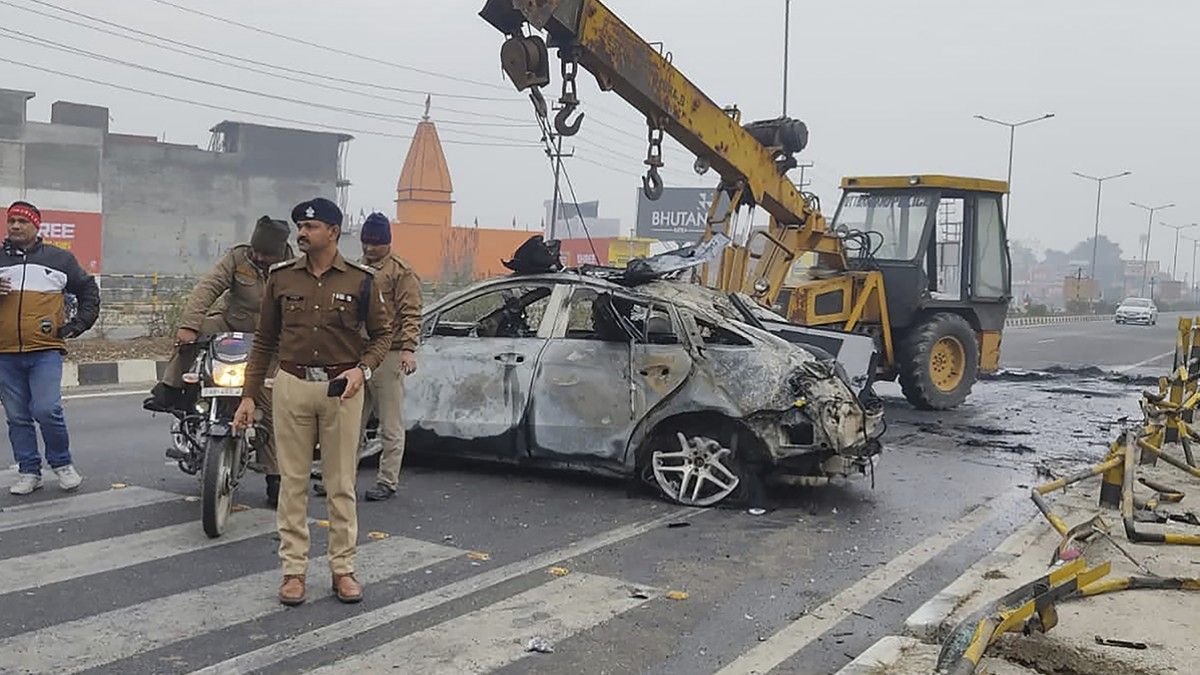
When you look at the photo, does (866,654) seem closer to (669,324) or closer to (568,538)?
(568,538)

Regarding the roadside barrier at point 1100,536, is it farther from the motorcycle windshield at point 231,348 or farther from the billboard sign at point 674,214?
the billboard sign at point 674,214

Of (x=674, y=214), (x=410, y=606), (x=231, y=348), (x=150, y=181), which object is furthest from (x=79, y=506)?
(x=674, y=214)

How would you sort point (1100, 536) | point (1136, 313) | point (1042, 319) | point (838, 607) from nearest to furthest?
point (838, 607)
point (1100, 536)
point (1136, 313)
point (1042, 319)

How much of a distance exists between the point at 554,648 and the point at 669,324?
3.30m

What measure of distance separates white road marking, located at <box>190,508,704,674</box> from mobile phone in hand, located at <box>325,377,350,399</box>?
98cm

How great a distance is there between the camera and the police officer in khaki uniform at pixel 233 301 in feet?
21.4

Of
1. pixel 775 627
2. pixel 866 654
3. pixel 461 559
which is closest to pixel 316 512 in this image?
pixel 461 559

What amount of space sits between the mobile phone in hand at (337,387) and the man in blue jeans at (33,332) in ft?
8.90

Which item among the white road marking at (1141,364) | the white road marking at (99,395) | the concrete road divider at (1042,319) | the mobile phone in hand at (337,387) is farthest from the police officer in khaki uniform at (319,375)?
the concrete road divider at (1042,319)

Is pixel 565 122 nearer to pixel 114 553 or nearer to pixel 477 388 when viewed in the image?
pixel 477 388

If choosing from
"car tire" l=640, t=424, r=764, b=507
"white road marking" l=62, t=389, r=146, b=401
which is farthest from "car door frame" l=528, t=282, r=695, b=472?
"white road marking" l=62, t=389, r=146, b=401

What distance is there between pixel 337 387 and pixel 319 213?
2.58 feet

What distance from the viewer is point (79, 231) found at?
42.9 meters

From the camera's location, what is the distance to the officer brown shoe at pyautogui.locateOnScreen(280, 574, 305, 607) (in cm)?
492
